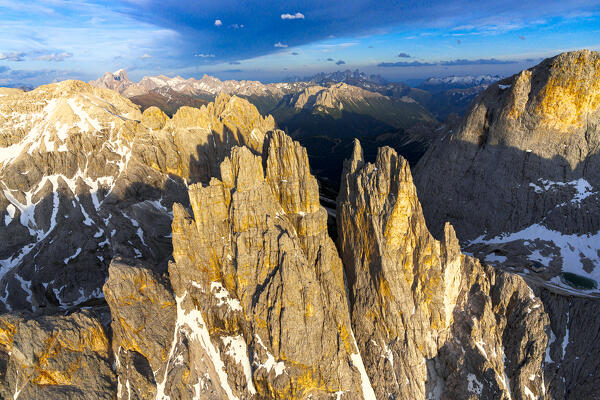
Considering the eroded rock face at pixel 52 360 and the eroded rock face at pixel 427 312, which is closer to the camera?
the eroded rock face at pixel 52 360

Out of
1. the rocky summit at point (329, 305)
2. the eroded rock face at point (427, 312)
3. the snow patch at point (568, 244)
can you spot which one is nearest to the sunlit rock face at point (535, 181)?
the snow patch at point (568, 244)

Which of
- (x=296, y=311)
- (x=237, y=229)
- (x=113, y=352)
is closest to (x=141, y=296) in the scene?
(x=113, y=352)

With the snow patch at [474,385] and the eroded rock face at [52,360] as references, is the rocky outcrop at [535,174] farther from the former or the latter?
the eroded rock face at [52,360]

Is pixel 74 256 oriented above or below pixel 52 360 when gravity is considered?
above

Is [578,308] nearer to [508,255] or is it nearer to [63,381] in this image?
[508,255]

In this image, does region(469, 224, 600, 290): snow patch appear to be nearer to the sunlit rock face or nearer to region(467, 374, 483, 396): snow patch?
the sunlit rock face

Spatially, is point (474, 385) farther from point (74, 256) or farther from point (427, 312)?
point (74, 256)

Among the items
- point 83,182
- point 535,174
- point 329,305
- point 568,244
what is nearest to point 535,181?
point 535,174
